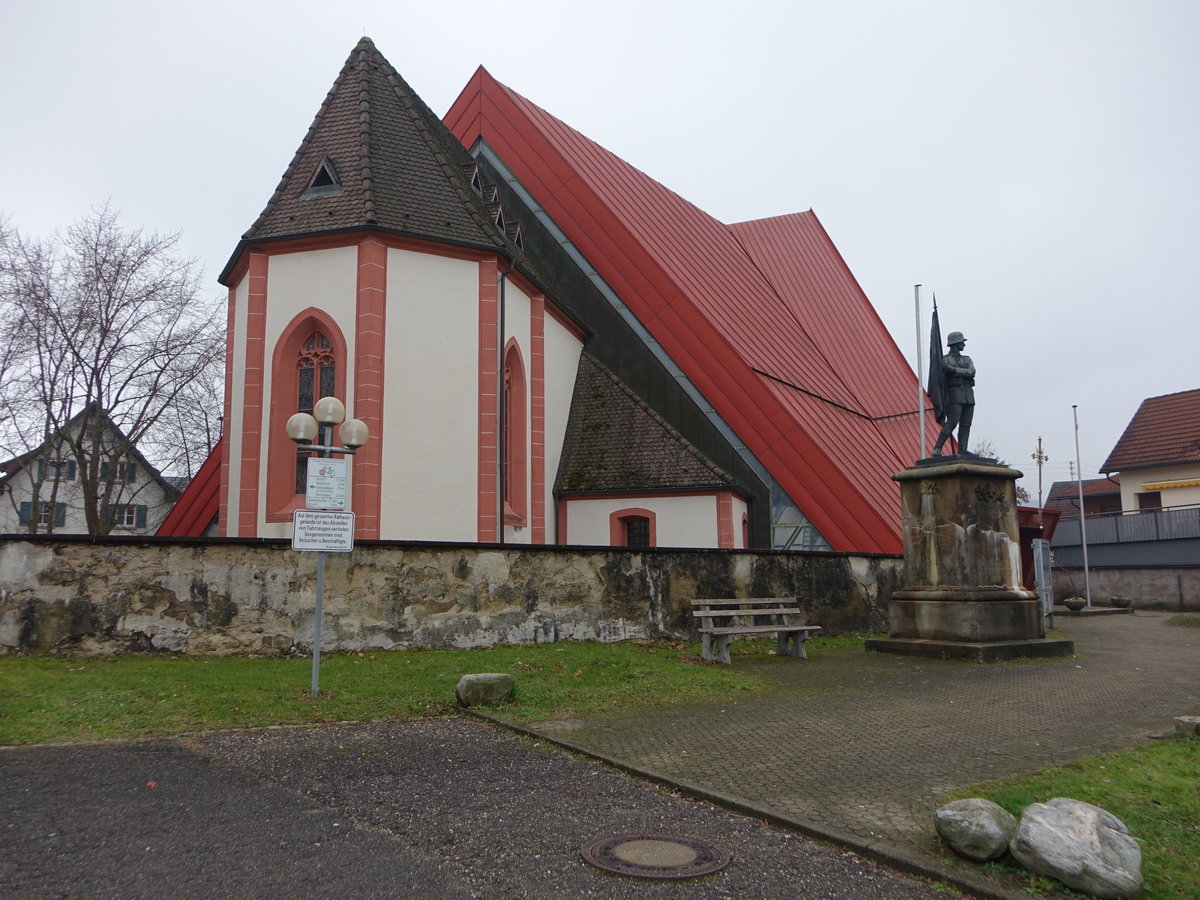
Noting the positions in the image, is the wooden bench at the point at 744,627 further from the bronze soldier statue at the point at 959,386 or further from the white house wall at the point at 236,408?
the white house wall at the point at 236,408

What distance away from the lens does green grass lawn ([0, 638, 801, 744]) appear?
6.88 m

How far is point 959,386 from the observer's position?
12.5m

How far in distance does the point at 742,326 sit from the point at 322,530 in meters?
13.6

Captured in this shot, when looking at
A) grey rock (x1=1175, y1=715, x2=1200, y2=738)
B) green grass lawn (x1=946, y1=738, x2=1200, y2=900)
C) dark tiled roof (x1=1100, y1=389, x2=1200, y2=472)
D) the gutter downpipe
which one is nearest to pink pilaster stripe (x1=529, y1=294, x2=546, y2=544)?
the gutter downpipe

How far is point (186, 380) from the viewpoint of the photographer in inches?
1051

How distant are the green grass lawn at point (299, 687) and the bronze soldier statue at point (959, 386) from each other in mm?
5099

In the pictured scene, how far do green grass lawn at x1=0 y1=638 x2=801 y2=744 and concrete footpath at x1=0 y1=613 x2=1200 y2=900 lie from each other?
0.48 metres

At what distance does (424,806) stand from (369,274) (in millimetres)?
12276

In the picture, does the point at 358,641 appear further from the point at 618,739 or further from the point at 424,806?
the point at 424,806

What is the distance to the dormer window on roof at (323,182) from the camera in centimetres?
1667

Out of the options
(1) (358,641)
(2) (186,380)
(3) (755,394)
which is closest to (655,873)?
(1) (358,641)

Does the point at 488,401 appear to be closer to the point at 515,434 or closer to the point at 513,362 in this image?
the point at 513,362

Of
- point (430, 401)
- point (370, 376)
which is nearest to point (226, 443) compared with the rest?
point (370, 376)

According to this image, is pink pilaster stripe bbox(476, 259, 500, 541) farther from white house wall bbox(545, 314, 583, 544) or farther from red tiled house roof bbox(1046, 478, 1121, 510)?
red tiled house roof bbox(1046, 478, 1121, 510)
